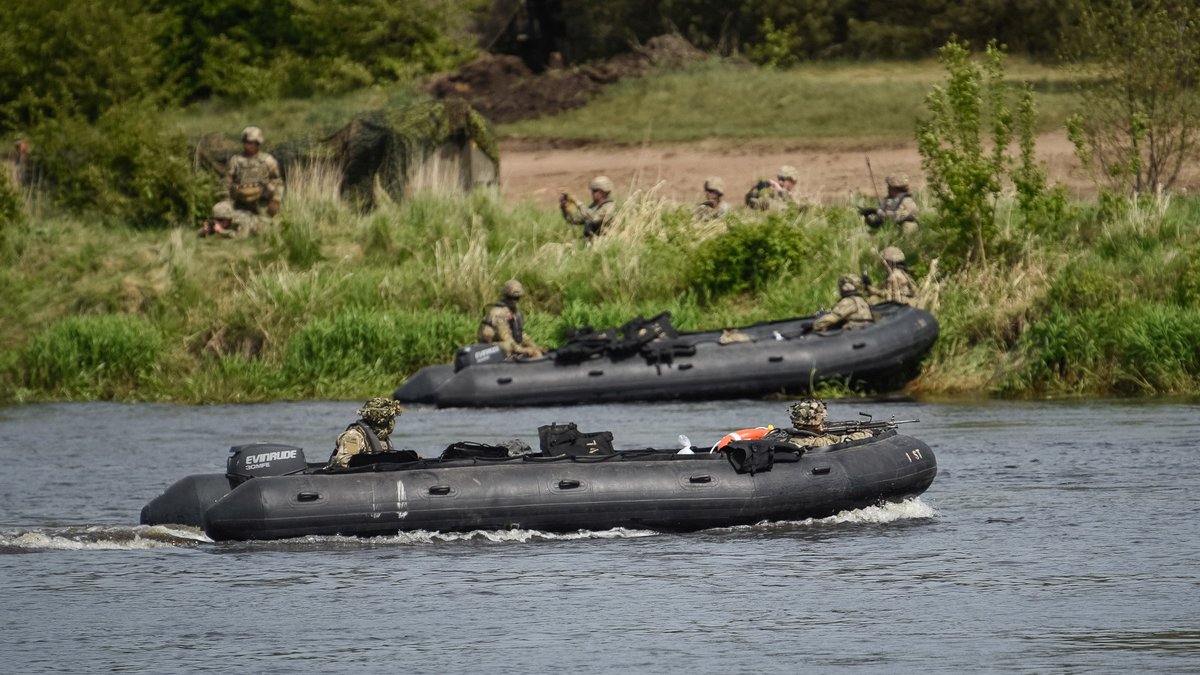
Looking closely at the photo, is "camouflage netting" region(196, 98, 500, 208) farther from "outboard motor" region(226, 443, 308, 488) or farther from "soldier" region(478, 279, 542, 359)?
"outboard motor" region(226, 443, 308, 488)

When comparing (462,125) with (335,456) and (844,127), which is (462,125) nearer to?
(844,127)

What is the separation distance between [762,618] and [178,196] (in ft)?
70.6

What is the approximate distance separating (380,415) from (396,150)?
17917mm

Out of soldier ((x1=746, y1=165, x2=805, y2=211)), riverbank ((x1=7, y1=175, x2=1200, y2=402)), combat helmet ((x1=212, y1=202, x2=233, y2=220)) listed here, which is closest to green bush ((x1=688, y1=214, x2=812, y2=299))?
riverbank ((x1=7, y1=175, x2=1200, y2=402))

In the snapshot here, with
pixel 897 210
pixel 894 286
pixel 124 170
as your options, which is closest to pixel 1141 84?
pixel 897 210

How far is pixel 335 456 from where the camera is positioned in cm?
1723

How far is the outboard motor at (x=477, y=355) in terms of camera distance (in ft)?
87.2

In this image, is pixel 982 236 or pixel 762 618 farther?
pixel 982 236

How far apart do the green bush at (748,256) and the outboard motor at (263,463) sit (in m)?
13.2

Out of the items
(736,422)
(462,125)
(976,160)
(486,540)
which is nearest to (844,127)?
(462,125)

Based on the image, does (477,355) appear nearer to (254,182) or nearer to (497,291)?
(497,291)

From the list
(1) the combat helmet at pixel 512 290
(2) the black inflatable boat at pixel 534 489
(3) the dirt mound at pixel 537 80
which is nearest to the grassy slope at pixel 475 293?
(1) the combat helmet at pixel 512 290

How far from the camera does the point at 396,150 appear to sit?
114ft

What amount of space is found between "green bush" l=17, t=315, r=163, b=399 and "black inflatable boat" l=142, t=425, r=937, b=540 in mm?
11374
